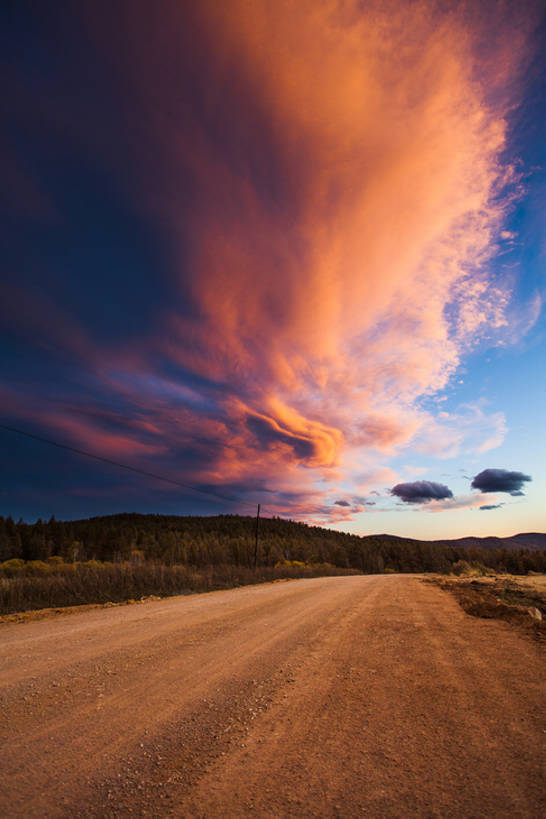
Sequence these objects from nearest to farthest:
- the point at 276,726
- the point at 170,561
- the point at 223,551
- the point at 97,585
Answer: the point at 276,726, the point at 97,585, the point at 170,561, the point at 223,551

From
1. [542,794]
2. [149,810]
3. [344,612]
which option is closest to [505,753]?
Answer: [542,794]

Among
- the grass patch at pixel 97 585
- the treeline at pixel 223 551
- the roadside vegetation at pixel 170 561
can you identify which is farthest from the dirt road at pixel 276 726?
the treeline at pixel 223 551

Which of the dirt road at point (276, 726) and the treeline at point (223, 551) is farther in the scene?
the treeline at point (223, 551)

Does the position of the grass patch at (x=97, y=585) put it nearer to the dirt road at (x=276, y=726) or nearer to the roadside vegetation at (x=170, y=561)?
the roadside vegetation at (x=170, y=561)

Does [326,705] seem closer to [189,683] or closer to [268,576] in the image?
[189,683]

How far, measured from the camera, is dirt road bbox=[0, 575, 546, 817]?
246cm

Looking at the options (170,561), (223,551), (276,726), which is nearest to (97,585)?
(276,726)

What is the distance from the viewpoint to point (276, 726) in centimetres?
347

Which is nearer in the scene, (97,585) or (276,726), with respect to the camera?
(276,726)

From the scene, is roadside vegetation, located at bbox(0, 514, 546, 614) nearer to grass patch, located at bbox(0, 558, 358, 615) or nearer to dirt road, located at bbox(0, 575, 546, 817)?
grass patch, located at bbox(0, 558, 358, 615)

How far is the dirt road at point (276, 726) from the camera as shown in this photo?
2459mm

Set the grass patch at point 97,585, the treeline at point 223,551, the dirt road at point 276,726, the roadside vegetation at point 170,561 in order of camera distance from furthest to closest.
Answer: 1. the treeline at point 223,551
2. the roadside vegetation at point 170,561
3. the grass patch at point 97,585
4. the dirt road at point 276,726

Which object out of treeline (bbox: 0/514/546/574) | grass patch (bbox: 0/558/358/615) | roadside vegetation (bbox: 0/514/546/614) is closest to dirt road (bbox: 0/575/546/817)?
grass patch (bbox: 0/558/358/615)

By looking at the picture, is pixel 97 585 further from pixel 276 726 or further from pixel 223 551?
pixel 223 551
